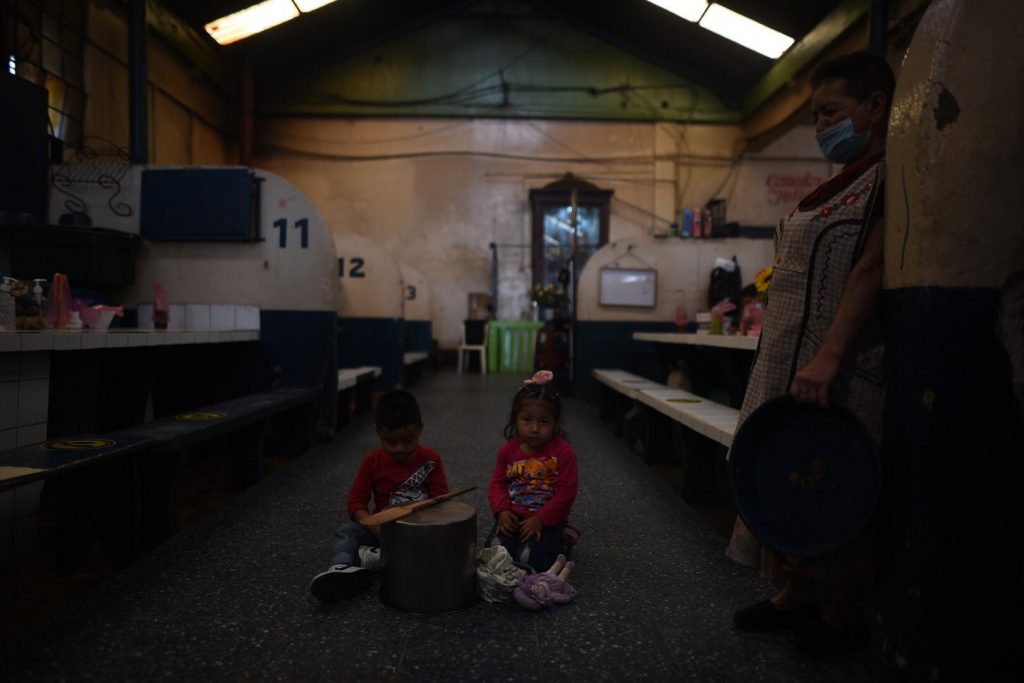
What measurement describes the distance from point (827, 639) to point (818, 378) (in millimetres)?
629

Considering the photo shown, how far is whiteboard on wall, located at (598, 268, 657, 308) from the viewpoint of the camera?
6.52m

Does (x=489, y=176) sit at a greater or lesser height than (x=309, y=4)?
lesser

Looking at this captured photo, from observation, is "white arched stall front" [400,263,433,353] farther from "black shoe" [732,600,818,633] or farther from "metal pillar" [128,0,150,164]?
"black shoe" [732,600,818,633]

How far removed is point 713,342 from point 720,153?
848 centimetres

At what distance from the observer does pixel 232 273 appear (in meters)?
4.01

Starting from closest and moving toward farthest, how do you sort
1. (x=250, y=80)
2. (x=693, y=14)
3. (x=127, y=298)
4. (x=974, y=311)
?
(x=974, y=311) < (x=127, y=298) < (x=693, y=14) < (x=250, y=80)

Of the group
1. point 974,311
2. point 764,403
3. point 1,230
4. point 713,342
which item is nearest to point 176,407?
point 1,230

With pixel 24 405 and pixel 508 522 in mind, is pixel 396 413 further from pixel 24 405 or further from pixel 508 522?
pixel 24 405

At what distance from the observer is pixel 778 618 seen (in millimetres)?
1709

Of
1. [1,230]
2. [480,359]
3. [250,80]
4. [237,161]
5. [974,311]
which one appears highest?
[250,80]

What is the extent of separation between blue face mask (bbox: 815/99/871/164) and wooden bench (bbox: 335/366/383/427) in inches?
141

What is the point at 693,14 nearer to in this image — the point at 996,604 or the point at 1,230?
the point at 1,230

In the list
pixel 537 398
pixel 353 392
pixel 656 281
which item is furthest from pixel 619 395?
pixel 537 398

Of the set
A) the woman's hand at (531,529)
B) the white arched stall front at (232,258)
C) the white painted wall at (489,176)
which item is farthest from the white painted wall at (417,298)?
the woman's hand at (531,529)
